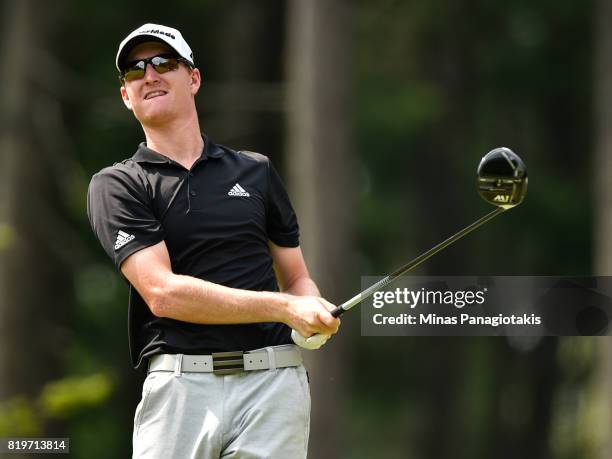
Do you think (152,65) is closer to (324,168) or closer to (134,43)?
(134,43)

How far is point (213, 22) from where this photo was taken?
18562 mm

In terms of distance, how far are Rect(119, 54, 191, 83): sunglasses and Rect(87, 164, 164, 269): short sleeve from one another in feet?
1.23

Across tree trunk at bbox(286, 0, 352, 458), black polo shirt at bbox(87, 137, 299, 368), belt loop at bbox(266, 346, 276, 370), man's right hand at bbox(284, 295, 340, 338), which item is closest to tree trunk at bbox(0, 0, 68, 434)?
tree trunk at bbox(286, 0, 352, 458)

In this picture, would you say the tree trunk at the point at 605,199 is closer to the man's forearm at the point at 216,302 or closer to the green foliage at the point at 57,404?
the green foliage at the point at 57,404

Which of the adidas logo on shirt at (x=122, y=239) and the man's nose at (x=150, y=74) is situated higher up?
the man's nose at (x=150, y=74)

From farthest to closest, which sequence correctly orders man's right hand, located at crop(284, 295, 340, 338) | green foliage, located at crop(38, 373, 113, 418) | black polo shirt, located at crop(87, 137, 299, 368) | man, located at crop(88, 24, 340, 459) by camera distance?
green foliage, located at crop(38, 373, 113, 418), black polo shirt, located at crop(87, 137, 299, 368), man, located at crop(88, 24, 340, 459), man's right hand, located at crop(284, 295, 340, 338)

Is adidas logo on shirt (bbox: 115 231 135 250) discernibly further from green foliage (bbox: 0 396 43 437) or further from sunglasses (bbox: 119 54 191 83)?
green foliage (bbox: 0 396 43 437)

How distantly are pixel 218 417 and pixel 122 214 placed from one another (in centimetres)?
79

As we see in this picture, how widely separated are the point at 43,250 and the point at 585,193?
11116mm

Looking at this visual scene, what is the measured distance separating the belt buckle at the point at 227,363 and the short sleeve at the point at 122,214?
0.46 metres

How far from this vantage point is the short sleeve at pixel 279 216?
202 inches

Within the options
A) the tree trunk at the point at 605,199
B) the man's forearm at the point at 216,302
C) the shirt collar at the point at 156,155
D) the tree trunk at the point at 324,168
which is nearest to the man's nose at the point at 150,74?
the shirt collar at the point at 156,155

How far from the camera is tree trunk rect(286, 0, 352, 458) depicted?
39.1 ft

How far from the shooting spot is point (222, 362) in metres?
4.74
